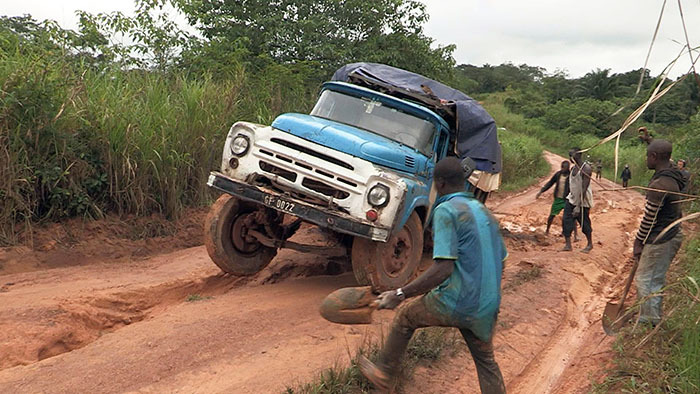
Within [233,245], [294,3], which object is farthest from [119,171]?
[294,3]

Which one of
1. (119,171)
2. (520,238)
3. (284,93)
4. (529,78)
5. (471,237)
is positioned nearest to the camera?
(471,237)

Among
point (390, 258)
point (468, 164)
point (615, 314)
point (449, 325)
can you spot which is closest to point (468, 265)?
point (449, 325)

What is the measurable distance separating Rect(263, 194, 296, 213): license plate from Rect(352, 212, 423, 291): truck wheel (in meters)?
0.73

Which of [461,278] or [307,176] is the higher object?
[307,176]

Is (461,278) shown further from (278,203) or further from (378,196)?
(278,203)

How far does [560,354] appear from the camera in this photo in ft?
17.5

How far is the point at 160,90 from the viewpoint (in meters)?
9.55

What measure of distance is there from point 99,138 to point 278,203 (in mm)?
3879

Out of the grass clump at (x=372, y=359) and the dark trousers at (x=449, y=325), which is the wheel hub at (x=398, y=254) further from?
the dark trousers at (x=449, y=325)

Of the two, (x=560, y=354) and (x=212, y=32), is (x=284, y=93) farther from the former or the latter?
(x=560, y=354)

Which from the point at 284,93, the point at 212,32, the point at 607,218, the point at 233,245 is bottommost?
the point at 607,218

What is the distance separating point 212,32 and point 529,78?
6661cm

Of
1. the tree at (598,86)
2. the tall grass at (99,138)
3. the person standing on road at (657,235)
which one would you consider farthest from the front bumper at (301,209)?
the tree at (598,86)

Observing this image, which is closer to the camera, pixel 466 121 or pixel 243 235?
pixel 243 235
